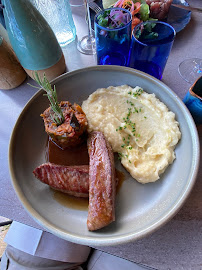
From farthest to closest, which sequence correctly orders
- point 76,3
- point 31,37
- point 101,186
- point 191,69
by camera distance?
1. point 76,3
2. point 191,69
3. point 31,37
4. point 101,186

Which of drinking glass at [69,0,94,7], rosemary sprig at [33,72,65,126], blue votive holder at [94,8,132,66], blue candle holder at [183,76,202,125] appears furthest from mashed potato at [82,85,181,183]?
drinking glass at [69,0,94,7]

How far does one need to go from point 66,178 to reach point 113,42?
131cm

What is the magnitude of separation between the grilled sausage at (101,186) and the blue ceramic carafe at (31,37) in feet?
2.87

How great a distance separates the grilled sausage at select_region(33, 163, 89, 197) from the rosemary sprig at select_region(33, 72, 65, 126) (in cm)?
37

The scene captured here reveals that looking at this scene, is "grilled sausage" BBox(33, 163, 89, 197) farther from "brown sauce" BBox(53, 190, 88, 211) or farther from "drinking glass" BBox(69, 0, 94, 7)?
"drinking glass" BBox(69, 0, 94, 7)

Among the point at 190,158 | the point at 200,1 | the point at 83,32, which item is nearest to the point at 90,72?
the point at 83,32

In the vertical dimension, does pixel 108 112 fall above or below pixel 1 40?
below

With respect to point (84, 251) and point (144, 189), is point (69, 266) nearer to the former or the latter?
point (84, 251)

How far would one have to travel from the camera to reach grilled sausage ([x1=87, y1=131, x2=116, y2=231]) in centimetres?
122

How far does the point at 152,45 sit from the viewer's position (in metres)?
1.59

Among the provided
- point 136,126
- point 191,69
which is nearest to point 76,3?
point 191,69

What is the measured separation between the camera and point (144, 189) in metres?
1.43

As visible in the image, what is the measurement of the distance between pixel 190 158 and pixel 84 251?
50.5 inches

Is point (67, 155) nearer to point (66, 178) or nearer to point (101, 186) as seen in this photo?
point (66, 178)
